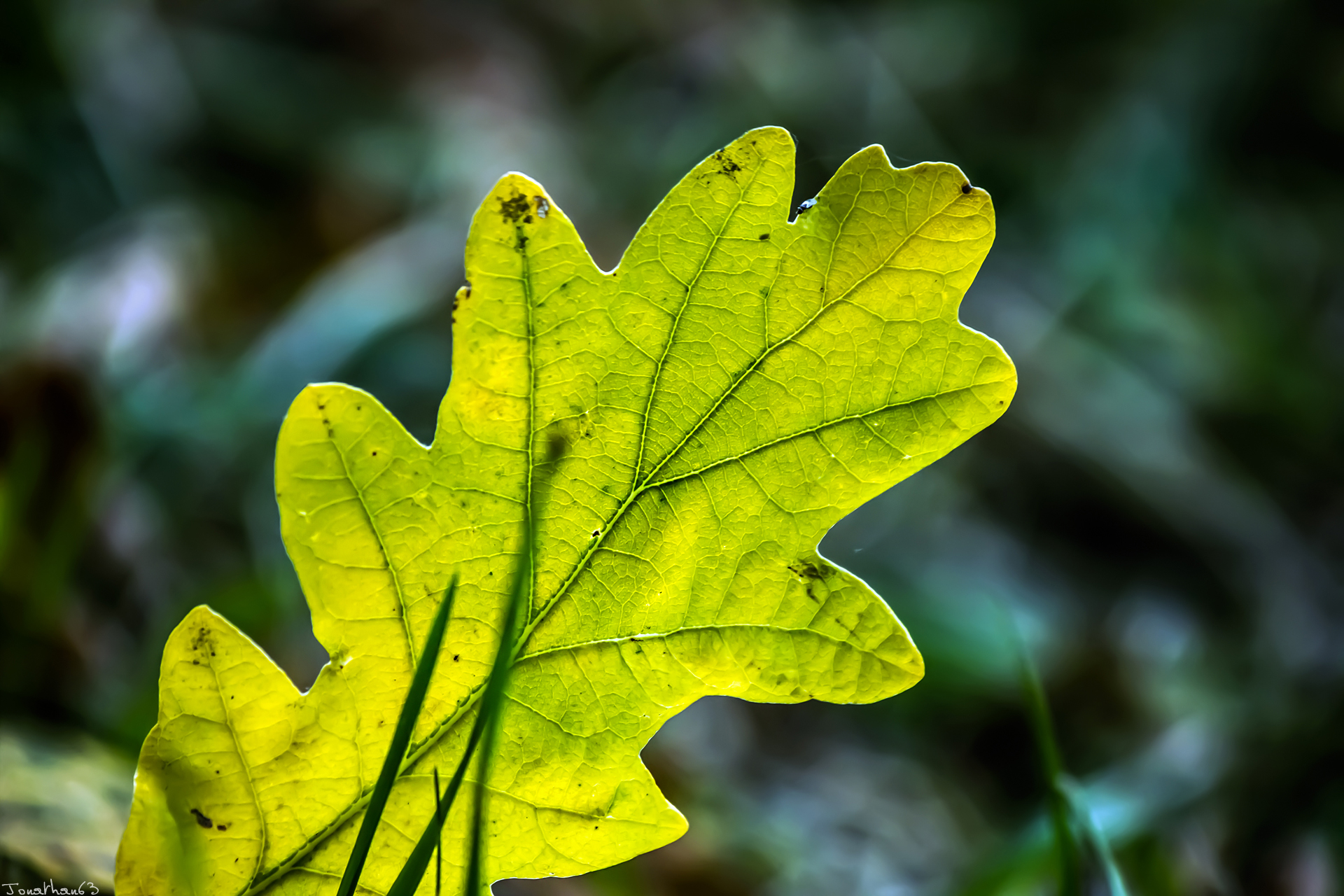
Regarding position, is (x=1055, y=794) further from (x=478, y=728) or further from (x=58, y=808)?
(x=58, y=808)

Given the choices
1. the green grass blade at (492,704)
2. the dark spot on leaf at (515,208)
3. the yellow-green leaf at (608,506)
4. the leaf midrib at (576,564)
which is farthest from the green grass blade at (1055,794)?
the dark spot on leaf at (515,208)

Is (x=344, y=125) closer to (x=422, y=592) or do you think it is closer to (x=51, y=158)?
(x=51, y=158)

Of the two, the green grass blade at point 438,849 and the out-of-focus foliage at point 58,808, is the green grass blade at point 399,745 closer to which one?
the green grass blade at point 438,849

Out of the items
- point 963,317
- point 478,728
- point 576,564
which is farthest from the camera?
point 963,317

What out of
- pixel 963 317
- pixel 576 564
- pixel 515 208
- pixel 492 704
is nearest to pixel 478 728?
pixel 492 704

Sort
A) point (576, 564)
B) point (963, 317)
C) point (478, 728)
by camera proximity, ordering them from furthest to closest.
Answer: point (963, 317)
point (576, 564)
point (478, 728)

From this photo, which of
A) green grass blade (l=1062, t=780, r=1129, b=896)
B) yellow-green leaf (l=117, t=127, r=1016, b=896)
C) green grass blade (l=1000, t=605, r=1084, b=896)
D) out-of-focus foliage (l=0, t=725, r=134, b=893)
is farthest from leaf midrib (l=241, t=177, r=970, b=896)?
green grass blade (l=1062, t=780, r=1129, b=896)

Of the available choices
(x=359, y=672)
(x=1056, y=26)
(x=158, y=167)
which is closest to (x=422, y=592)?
(x=359, y=672)
